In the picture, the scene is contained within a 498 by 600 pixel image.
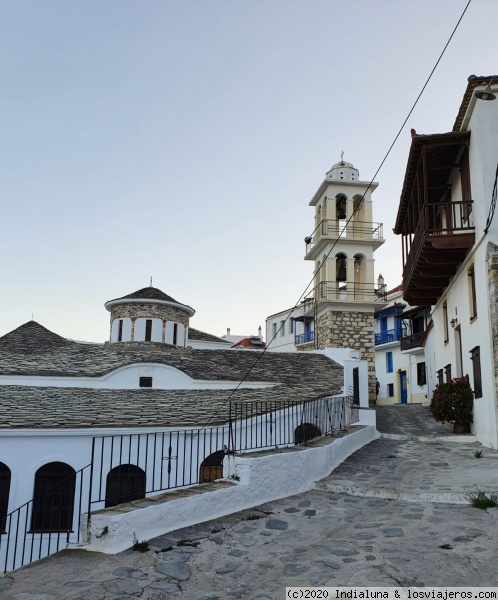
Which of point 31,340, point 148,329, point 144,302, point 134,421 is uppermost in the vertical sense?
point 144,302

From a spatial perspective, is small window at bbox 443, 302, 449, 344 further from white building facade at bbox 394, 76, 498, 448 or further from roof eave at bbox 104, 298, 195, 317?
roof eave at bbox 104, 298, 195, 317

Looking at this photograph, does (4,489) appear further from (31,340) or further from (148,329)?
(148,329)

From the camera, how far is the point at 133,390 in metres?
18.5

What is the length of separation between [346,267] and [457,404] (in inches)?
579

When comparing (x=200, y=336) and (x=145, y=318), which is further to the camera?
(x=200, y=336)

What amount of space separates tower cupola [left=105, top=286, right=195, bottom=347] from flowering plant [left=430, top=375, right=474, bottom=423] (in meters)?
13.9

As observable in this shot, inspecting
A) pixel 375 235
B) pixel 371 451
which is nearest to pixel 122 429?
pixel 371 451

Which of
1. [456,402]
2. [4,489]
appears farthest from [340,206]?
[4,489]

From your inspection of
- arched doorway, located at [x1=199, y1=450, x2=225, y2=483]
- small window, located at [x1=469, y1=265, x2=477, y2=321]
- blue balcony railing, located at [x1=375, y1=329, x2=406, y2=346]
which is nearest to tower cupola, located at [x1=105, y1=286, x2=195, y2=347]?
arched doorway, located at [x1=199, y1=450, x2=225, y2=483]

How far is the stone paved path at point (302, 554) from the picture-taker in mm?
4953

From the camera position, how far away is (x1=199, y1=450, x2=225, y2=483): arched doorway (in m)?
13.0

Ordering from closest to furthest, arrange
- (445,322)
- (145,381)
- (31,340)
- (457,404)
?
1. (457,404)
2. (445,322)
3. (145,381)
4. (31,340)

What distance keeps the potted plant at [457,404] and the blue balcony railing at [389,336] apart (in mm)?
27756

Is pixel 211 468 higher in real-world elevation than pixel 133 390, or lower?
lower
